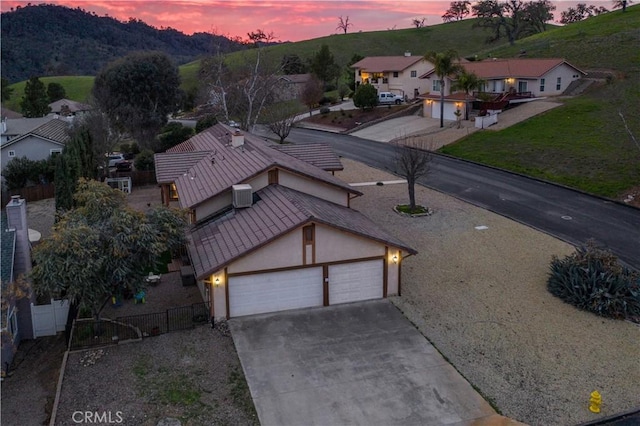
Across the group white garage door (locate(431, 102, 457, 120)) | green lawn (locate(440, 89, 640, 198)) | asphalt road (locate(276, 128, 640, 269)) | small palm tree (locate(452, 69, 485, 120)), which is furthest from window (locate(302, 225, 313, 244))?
white garage door (locate(431, 102, 457, 120))

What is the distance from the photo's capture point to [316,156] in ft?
107

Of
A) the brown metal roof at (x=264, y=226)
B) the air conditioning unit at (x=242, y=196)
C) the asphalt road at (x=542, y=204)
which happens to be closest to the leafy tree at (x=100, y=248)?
the brown metal roof at (x=264, y=226)

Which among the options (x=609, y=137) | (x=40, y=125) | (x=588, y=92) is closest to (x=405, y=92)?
(x=588, y=92)

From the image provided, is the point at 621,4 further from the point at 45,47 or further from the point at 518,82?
the point at 45,47

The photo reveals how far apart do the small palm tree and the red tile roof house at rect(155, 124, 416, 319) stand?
35.5 metres

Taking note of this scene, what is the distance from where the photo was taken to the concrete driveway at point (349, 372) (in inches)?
559

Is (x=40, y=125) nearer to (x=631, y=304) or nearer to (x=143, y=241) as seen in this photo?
(x=143, y=241)

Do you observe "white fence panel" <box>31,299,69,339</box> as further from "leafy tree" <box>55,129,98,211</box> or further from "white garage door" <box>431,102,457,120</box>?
"white garage door" <box>431,102,457,120</box>

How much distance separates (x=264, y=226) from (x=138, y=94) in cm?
4622

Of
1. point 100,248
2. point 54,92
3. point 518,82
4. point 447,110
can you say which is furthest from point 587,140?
point 54,92

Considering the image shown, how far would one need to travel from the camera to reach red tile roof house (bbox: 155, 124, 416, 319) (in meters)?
19.3

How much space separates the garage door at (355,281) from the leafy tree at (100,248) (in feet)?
19.4

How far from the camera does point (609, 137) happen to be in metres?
43.2

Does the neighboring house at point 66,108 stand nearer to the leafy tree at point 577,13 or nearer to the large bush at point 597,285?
the large bush at point 597,285
